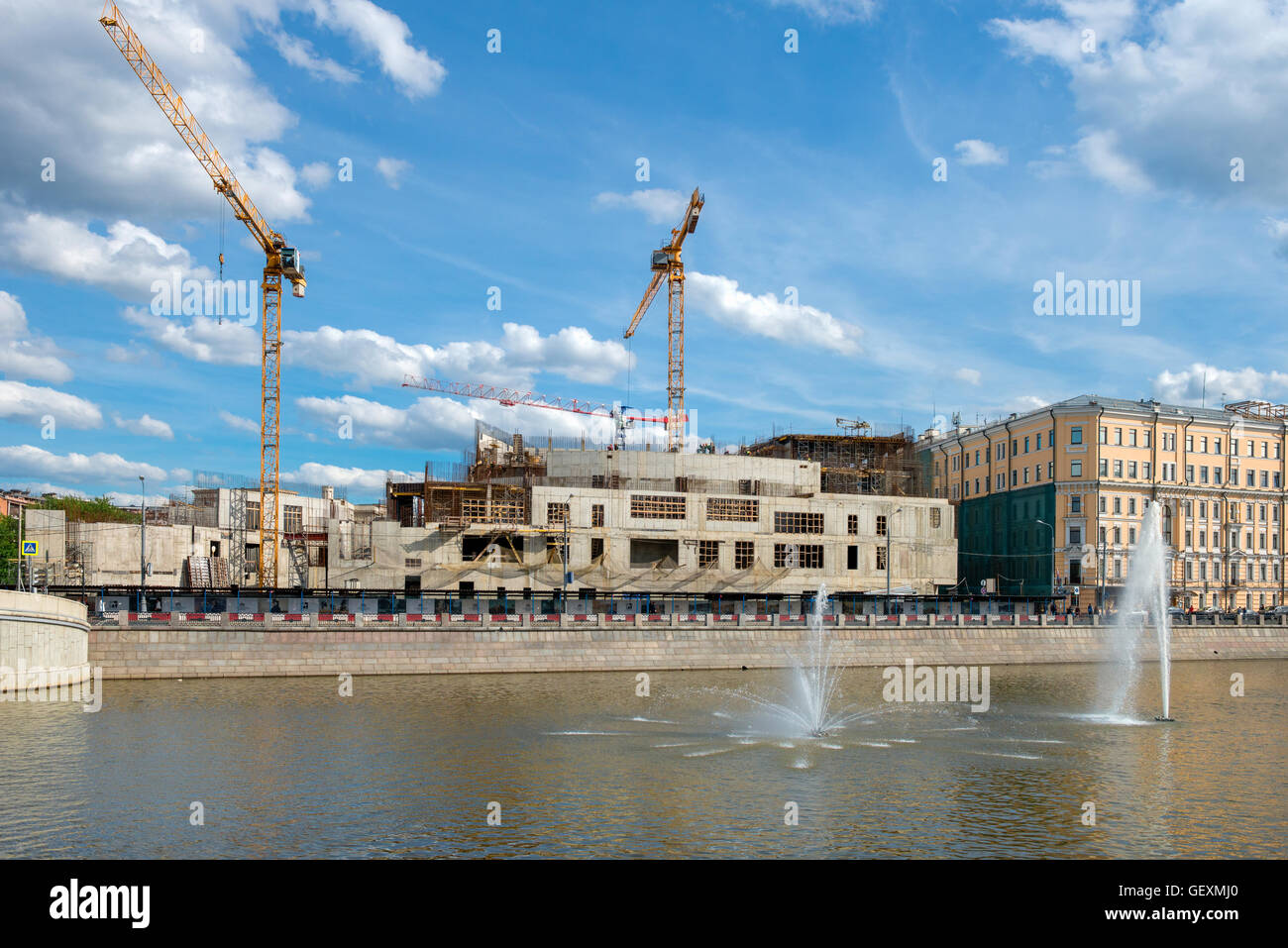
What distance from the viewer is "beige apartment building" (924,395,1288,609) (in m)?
102

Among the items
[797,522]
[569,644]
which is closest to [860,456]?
[797,522]

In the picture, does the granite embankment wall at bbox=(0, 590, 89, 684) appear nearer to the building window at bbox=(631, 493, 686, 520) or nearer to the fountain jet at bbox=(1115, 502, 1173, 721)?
the building window at bbox=(631, 493, 686, 520)

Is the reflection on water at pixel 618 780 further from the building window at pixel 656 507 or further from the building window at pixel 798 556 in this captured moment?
the building window at pixel 798 556

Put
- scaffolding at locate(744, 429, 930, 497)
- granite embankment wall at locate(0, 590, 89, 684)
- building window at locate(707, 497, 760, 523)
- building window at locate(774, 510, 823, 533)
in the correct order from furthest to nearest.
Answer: scaffolding at locate(744, 429, 930, 497), building window at locate(774, 510, 823, 533), building window at locate(707, 497, 760, 523), granite embankment wall at locate(0, 590, 89, 684)

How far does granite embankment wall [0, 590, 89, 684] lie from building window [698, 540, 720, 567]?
52211 mm

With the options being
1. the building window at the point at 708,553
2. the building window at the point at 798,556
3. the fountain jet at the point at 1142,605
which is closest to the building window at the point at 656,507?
A: the building window at the point at 708,553

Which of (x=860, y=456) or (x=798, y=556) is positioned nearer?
(x=798, y=556)

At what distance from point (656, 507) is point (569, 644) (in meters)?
27.8

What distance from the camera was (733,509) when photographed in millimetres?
96125

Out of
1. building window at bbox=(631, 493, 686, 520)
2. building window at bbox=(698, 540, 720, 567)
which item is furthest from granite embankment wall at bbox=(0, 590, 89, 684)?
building window at bbox=(698, 540, 720, 567)

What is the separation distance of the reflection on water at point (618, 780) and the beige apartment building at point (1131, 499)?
53.4 meters

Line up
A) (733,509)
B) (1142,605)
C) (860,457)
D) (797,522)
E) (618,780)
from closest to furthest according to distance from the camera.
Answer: (618,780) < (1142,605) < (733,509) < (797,522) < (860,457)

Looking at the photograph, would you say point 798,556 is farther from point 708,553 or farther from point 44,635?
point 44,635
